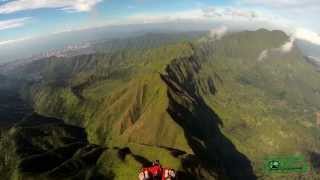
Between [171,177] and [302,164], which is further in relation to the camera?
[302,164]

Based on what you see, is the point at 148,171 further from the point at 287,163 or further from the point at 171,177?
the point at 287,163

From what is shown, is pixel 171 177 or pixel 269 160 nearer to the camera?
pixel 171 177

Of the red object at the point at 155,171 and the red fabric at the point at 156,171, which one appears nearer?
the red object at the point at 155,171

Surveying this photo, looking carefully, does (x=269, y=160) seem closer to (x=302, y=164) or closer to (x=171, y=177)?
(x=302, y=164)

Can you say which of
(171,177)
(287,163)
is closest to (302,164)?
(287,163)

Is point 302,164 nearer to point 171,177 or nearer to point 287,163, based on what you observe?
→ point 287,163

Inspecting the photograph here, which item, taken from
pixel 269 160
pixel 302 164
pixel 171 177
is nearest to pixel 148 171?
pixel 171 177

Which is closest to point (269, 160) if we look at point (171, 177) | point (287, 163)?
point (287, 163)

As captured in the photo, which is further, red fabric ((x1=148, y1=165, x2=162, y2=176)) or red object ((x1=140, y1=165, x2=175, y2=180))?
red fabric ((x1=148, y1=165, x2=162, y2=176))
